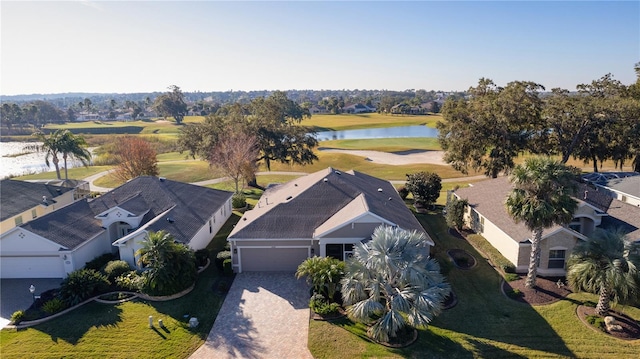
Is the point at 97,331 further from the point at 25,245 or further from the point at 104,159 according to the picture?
the point at 104,159

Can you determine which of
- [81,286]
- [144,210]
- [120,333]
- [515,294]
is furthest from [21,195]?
[515,294]

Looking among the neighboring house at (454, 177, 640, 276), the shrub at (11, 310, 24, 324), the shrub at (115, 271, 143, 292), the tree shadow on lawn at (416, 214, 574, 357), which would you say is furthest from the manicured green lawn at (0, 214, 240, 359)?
the neighboring house at (454, 177, 640, 276)

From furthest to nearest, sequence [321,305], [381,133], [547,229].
Answer: [381,133] → [547,229] → [321,305]

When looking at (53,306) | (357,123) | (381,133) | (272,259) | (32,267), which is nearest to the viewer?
(53,306)

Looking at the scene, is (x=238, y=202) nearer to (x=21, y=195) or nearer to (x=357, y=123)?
(x=21, y=195)

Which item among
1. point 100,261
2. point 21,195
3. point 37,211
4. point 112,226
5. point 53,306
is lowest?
point 53,306

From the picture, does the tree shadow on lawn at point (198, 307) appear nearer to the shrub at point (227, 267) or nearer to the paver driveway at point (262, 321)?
the paver driveway at point (262, 321)
